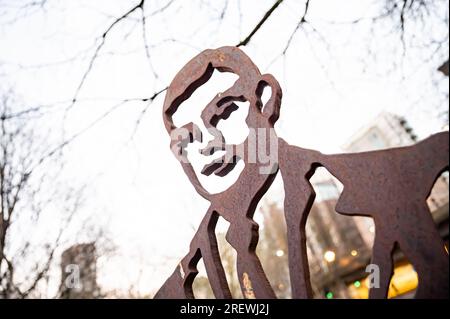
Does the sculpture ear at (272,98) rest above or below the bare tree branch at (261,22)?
below

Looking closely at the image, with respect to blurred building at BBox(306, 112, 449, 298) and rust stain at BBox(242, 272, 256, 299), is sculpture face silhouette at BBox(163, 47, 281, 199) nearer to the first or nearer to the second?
rust stain at BBox(242, 272, 256, 299)

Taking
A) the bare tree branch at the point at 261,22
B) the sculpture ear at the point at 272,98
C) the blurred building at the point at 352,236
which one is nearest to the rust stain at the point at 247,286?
the sculpture ear at the point at 272,98

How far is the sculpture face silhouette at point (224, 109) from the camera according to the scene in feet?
5.29

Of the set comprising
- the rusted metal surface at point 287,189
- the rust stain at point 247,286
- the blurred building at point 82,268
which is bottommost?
the rust stain at point 247,286

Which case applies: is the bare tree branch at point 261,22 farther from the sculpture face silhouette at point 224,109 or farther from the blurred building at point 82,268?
the blurred building at point 82,268

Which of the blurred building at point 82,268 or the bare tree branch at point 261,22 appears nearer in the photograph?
the bare tree branch at point 261,22

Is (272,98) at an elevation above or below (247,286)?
above

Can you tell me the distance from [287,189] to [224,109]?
0.61 meters

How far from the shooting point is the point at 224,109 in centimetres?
180

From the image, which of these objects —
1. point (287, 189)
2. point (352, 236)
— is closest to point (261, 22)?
point (287, 189)

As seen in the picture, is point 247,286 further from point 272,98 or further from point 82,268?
point 82,268

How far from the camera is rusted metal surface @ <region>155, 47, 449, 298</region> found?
3.67ft
